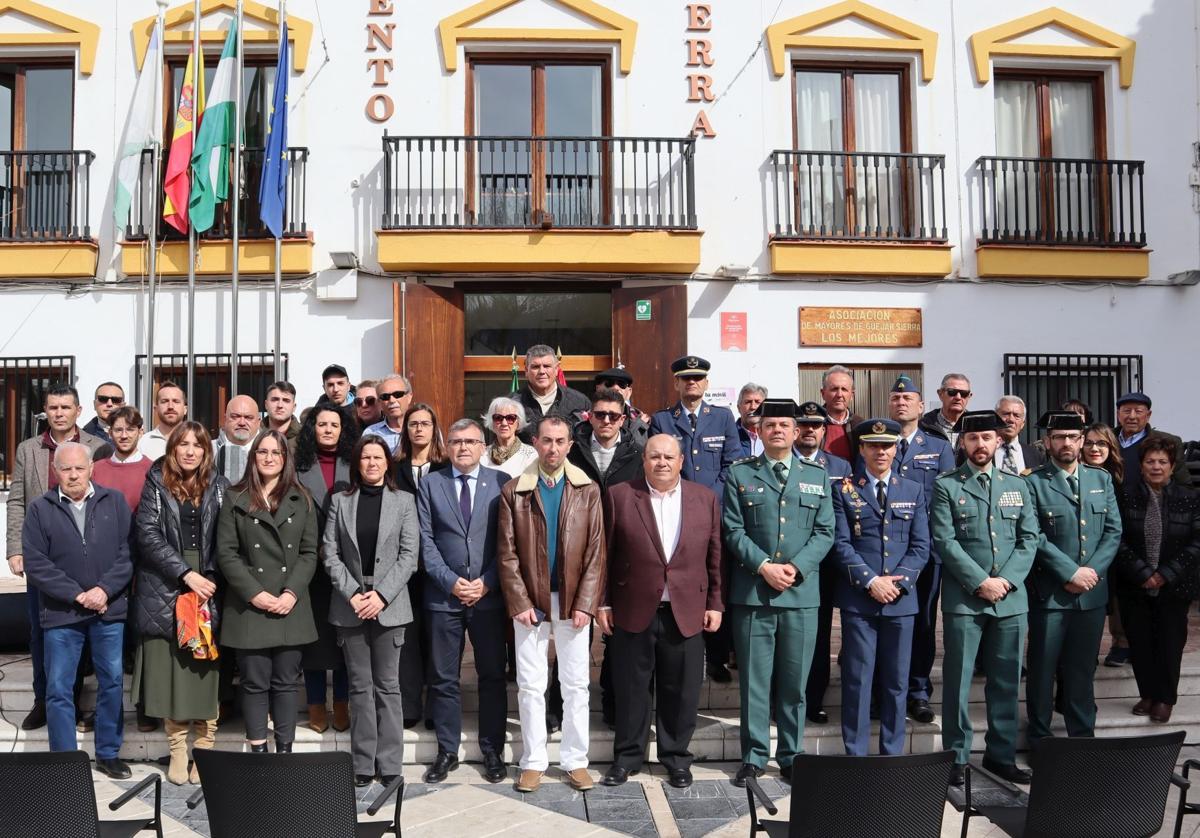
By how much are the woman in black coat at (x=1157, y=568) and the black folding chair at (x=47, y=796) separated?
5311mm

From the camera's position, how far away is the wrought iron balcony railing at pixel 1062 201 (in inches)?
410

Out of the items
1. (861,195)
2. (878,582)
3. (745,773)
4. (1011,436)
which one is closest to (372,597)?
(745,773)

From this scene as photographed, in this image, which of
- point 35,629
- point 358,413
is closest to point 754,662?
point 358,413

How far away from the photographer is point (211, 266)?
389 inches

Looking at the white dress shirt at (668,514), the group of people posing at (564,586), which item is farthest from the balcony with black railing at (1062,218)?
the white dress shirt at (668,514)

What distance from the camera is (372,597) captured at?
4992mm

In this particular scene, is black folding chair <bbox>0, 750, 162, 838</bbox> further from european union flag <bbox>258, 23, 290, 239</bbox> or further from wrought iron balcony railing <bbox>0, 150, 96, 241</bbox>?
wrought iron balcony railing <bbox>0, 150, 96, 241</bbox>

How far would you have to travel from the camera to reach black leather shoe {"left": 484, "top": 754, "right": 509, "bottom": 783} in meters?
5.17

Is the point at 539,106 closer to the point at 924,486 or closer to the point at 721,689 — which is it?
the point at 924,486

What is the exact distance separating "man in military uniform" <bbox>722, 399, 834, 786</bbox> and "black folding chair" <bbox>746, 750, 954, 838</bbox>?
6.47ft

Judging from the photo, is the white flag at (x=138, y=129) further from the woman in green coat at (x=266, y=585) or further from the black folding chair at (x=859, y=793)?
the black folding chair at (x=859, y=793)

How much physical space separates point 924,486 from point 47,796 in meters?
4.42

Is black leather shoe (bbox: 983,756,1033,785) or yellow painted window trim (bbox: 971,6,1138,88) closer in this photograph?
black leather shoe (bbox: 983,756,1033,785)

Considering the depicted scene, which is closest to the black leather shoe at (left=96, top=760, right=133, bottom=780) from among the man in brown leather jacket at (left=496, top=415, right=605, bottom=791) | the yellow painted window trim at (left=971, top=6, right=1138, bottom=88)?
the man in brown leather jacket at (left=496, top=415, right=605, bottom=791)
